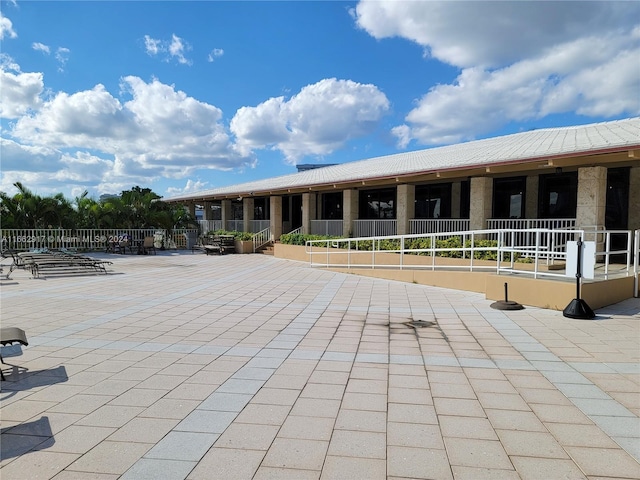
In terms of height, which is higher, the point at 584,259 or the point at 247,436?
the point at 584,259

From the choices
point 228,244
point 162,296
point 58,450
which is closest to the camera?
point 58,450

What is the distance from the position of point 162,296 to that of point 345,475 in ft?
25.4

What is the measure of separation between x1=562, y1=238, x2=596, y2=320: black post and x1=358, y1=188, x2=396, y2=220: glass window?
1220 centimetres

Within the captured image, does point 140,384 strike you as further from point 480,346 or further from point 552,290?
point 552,290

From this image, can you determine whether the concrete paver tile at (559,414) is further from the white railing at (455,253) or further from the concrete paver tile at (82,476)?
the white railing at (455,253)

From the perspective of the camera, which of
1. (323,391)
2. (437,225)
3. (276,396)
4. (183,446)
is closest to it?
(183,446)

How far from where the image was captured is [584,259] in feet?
22.4

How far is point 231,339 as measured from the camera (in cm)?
595

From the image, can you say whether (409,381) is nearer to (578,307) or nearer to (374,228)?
(578,307)

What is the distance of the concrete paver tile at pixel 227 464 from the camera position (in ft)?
8.99

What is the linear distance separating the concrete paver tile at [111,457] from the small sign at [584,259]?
695cm

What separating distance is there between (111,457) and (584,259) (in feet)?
23.9

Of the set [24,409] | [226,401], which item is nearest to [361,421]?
[226,401]

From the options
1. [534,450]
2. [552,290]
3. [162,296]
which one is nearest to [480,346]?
[534,450]
